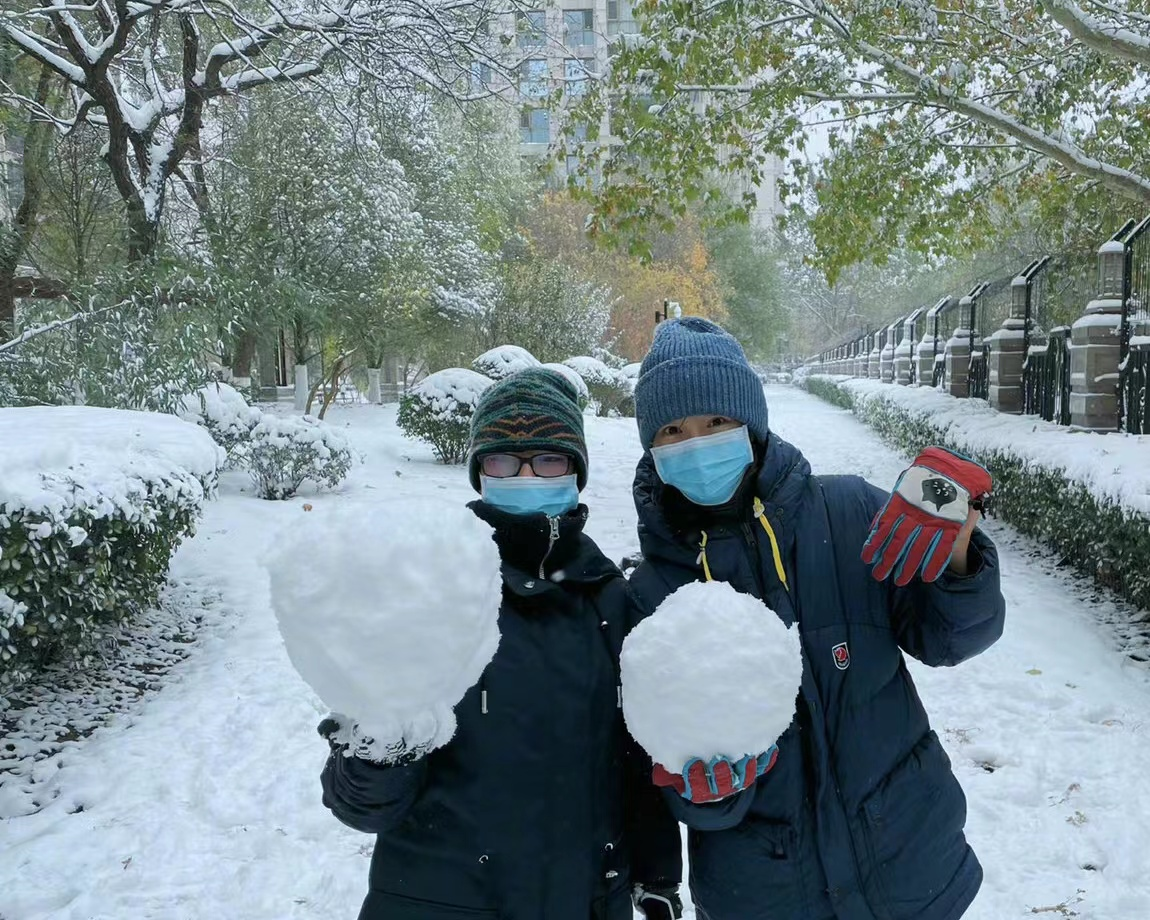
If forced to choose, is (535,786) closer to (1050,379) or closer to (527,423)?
(527,423)

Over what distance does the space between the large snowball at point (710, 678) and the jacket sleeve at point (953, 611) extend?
0.38 m

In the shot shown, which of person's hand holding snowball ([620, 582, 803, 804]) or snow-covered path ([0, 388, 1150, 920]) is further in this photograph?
snow-covered path ([0, 388, 1150, 920])

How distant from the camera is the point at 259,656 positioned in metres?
5.16

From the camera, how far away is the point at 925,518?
58.9 inches

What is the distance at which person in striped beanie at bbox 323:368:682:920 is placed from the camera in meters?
1.51

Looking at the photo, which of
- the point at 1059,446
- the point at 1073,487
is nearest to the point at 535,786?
the point at 1073,487

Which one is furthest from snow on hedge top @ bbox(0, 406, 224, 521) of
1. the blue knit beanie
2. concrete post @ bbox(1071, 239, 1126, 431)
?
concrete post @ bbox(1071, 239, 1126, 431)

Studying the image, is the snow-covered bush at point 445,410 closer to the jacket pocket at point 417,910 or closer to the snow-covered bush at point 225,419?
the snow-covered bush at point 225,419

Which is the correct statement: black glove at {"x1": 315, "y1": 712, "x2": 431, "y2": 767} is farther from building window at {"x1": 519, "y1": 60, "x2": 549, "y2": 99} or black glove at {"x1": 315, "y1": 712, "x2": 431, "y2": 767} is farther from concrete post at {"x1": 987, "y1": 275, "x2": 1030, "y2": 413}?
concrete post at {"x1": 987, "y1": 275, "x2": 1030, "y2": 413}

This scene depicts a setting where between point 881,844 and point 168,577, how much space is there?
6.06 meters

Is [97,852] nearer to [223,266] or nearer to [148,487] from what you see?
[148,487]

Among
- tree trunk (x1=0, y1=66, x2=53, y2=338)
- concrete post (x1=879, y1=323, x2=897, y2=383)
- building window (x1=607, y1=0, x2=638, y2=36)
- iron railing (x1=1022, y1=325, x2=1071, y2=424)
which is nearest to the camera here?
iron railing (x1=1022, y1=325, x2=1071, y2=424)

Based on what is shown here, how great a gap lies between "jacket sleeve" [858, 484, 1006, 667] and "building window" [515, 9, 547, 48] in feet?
28.9

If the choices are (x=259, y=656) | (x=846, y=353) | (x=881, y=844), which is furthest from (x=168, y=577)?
(x=846, y=353)
